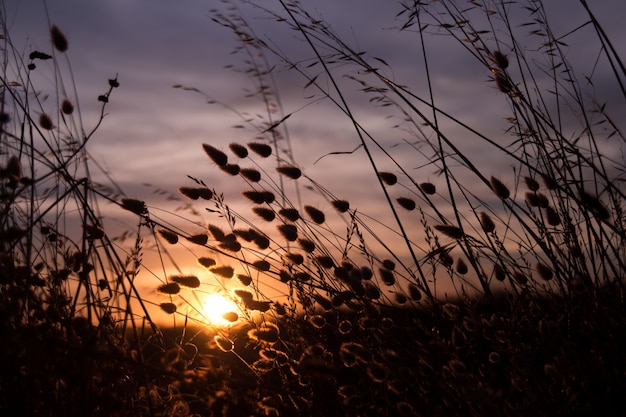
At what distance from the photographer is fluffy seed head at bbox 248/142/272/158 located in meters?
2.70

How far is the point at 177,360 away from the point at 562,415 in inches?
38.0

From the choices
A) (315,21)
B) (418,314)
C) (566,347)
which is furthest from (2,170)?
(566,347)

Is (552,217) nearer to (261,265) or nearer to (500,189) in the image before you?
(500,189)

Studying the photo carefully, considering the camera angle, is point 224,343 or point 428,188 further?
point 428,188

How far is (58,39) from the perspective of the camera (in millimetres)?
3012

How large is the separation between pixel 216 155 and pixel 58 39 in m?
1.00

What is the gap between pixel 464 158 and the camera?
8.53 ft

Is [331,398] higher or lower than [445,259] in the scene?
lower

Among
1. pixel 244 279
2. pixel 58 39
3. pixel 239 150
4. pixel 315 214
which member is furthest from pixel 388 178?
pixel 58 39

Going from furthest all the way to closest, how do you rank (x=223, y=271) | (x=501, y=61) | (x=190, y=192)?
(x=501, y=61), (x=190, y=192), (x=223, y=271)

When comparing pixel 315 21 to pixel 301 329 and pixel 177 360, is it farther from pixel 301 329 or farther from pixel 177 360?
pixel 177 360

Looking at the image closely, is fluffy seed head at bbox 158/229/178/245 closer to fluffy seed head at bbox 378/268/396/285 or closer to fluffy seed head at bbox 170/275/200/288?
fluffy seed head at bbox 170/275/200/288

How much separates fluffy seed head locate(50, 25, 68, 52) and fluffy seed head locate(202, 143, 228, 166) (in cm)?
90

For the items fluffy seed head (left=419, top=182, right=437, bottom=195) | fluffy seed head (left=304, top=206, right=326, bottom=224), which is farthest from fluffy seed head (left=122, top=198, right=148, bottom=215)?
fluffy seed head (left=419, top=182, right=437, bottom=195)
